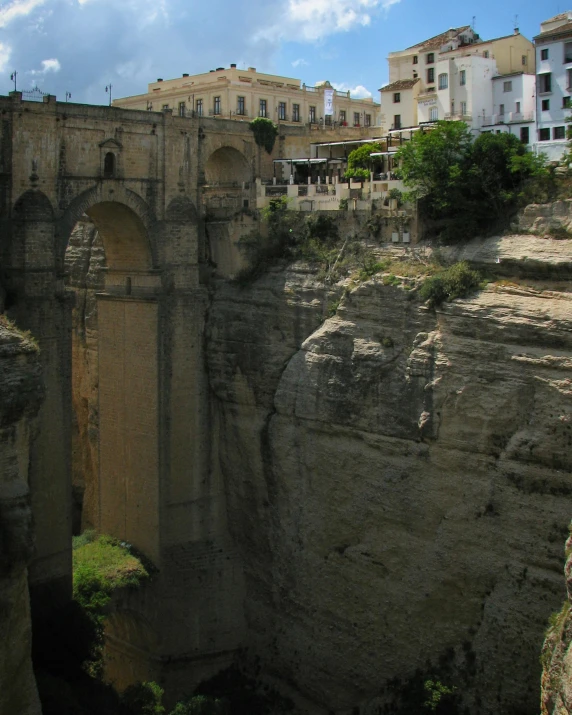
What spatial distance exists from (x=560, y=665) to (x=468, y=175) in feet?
57.4

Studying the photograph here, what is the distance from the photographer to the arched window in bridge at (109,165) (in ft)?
101

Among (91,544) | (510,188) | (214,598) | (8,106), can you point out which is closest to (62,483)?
(91,544)

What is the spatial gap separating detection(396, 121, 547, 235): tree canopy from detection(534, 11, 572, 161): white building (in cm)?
488

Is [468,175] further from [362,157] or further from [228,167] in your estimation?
[228,167]

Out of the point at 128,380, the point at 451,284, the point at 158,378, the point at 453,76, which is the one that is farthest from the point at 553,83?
the point at 128,380

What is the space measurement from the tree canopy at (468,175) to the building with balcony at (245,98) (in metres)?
15.4

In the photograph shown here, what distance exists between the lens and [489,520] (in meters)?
26.6

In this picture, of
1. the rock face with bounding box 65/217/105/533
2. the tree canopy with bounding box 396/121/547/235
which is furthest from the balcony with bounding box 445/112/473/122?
the rock face with bounding box 65/217/105/533

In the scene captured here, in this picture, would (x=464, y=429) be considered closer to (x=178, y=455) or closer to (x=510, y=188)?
(x=510, y=188)

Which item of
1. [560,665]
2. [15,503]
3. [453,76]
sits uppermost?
[453,76]

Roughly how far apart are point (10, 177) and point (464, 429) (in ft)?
44.4

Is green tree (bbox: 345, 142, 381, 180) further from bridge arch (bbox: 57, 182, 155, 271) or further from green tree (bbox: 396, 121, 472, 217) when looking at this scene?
bridge arch (bbox: 57, 182, 155, 271)

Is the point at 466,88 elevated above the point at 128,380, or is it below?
above

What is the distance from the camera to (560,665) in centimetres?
1570
